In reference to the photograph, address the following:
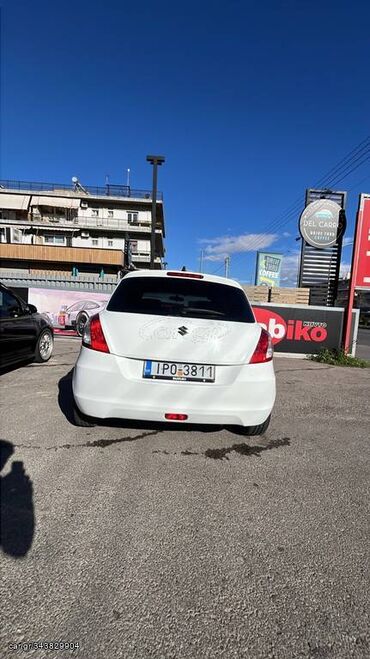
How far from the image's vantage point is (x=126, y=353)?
2.83 m

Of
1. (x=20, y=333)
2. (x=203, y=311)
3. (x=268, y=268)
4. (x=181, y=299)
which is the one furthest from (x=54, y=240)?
(x=203, y=311)

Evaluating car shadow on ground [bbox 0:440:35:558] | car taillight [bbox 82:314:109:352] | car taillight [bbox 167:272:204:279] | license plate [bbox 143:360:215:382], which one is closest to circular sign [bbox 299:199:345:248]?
car taillight [bbox 167:272:204:279]

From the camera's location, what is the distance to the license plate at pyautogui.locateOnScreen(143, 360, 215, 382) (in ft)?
9.27

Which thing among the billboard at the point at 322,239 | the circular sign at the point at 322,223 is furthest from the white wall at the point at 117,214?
the circular sign at the point at 322,223

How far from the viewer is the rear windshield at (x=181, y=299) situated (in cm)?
319

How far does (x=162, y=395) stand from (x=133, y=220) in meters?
45.6

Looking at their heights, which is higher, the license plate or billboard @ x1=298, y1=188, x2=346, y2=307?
A: billboard @ x1=298, y1=188, x2=346, y2=307

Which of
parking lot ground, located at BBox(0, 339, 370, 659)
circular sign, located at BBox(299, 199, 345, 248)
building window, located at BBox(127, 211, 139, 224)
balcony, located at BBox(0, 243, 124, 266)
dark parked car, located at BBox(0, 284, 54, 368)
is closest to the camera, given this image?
parking lot ground, located at BBox(0, 339, 370, 659)

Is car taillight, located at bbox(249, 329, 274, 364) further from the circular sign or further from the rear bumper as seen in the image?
the circular sign

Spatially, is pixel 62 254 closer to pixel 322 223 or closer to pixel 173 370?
pixel 322 223

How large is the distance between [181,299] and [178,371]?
33.3 inches

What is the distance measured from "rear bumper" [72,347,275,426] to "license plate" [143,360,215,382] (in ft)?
0.14

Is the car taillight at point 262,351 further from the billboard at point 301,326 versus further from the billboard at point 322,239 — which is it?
the billboard at point 322,239

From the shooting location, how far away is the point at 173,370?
283cm
